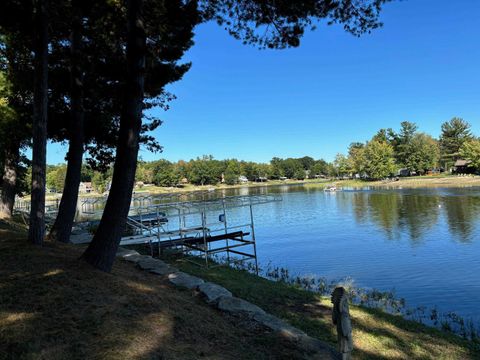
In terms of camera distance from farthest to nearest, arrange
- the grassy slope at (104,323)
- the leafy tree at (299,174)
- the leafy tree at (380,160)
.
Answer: the leafy tree at (299,174), the leafy tree at (380,160), the grassy slope at (104,323)

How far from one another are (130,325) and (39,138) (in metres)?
5.34

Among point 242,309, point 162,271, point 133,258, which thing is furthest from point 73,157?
point 242,309

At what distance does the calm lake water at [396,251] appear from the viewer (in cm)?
1224

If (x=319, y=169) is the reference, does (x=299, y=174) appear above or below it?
below

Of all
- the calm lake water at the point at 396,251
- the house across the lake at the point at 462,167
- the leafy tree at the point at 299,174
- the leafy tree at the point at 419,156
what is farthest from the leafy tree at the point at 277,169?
the calm lake water at the point at 396,251

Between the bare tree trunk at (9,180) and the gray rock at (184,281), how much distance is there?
13.6 meters

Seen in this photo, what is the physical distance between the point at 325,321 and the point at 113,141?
10616 millimetres

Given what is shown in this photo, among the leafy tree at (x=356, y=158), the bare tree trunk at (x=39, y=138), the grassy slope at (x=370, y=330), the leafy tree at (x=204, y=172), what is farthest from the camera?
the leafy tree at (x=204, y=172)

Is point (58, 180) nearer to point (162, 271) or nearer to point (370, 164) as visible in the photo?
point (370, 164)

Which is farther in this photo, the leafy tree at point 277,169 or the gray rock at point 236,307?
the leafy tree at point 277,169

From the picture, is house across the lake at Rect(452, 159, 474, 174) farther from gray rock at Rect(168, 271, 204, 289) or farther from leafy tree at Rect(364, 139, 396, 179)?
gray rock at Rect(168, 271, 204, 289)

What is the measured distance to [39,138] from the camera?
26.1 feet

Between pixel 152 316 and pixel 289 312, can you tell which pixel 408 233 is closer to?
pixel 289 312

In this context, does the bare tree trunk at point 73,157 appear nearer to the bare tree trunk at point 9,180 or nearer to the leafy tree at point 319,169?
the bare tree trunk at point 9,180
